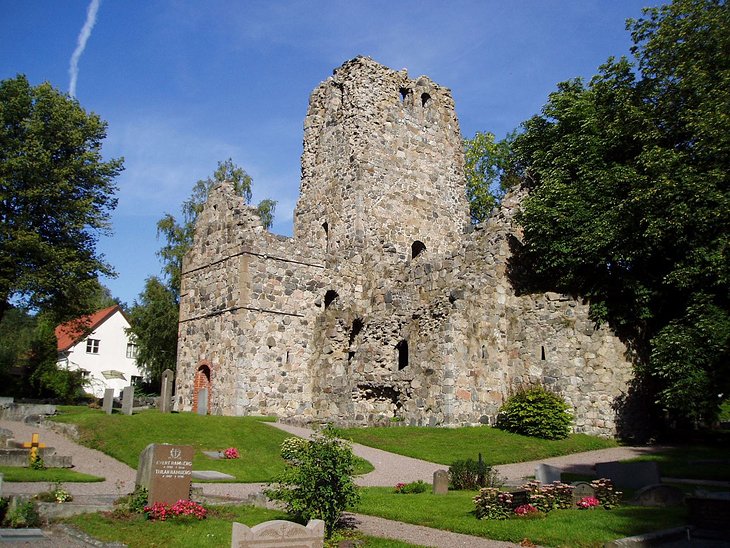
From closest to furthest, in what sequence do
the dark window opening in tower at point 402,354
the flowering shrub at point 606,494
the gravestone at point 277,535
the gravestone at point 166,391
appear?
the gravestone at point 277,535
the flowering shrub at point 606,494
the gravestone at point 166,391
the dark window opening in tower at point 402,354

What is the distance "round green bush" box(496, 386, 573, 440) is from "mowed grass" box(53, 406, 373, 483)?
8016mm

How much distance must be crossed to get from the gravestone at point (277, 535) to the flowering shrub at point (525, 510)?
5.60 m

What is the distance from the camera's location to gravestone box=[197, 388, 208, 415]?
96.9ft

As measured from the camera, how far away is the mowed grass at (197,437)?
64.4ft

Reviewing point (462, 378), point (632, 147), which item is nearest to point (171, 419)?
point (462, 378)

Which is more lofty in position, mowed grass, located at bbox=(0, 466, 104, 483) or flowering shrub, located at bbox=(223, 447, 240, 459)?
flowering shrub, located at bbox=(223, 447, 240, 459)

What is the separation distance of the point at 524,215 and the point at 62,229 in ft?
77.1

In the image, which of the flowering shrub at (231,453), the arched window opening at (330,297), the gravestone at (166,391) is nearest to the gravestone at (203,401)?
the gravestone at (166,391)

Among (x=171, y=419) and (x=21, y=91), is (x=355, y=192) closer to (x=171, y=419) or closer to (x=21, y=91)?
(x=171, y=419)

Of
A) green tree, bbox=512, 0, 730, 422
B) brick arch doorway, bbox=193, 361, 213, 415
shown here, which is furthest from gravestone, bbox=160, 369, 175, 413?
green tree, bbox=512, 0, 730, 422

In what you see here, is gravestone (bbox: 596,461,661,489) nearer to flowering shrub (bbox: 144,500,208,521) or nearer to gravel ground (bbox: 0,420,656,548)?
gravel ground (bbox: 0,420,656,548)

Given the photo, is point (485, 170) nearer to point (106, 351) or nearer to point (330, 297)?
point (330, 297)

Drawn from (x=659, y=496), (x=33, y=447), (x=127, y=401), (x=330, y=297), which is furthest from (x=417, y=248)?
(x=659, y=496)

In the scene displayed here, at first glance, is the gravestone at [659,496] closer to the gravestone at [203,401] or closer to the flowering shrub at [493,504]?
the flowering shrub at [493,504]
